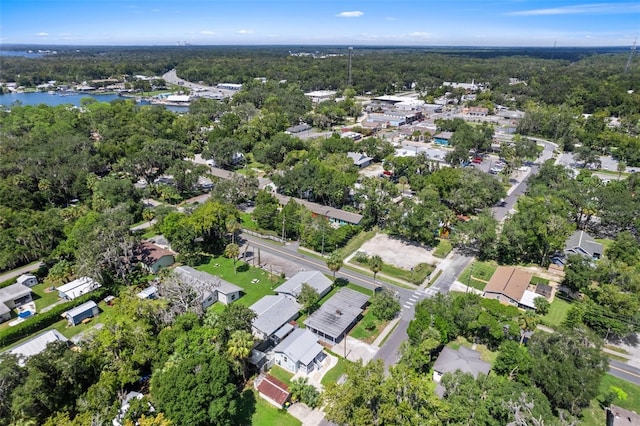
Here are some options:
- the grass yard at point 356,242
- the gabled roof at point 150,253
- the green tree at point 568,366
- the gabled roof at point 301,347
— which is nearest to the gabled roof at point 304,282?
the gabled roof at point 301,347

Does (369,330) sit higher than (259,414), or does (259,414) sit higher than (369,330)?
(259,414)

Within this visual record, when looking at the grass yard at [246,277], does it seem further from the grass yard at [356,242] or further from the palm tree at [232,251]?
the grass yard at [356,242]

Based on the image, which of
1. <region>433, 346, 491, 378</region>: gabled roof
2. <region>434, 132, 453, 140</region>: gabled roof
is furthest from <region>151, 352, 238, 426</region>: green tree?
<region>434, 132, 453, 140</region>: gabled roof

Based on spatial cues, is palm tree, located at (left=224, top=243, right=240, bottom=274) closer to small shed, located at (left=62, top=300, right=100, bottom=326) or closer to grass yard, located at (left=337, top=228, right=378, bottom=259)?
grass yard, located at (left=337, top=228, right=378, bottom=259)

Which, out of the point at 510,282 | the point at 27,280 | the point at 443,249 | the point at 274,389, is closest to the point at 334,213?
the point at 443,249

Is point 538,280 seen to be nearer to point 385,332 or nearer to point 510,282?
point 510,282
